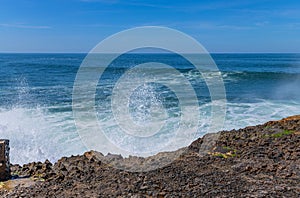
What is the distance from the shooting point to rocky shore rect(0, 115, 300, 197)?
439 centimetres

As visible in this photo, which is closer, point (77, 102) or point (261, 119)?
point (261, 119)

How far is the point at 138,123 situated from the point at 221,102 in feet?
19.7

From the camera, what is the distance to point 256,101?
17.5 m

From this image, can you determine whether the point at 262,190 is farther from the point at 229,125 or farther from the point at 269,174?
the point at 229,125

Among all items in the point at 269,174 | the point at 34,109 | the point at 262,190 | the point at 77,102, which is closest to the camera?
the point at 262,190

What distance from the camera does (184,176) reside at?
4.88m

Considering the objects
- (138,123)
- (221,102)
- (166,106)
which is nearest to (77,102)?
(166,106)

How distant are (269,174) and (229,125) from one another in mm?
6559

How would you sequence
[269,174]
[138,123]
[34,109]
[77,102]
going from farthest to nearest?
[77,102] < [34,109] < [138,123] < [269,174]

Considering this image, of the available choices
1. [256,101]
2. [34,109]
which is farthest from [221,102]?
[34,109]

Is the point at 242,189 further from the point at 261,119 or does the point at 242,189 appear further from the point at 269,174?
the point at 261,119

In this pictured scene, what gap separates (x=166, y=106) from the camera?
15.2 m

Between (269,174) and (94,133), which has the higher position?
(269,174)

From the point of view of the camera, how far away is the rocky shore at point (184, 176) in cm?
439
